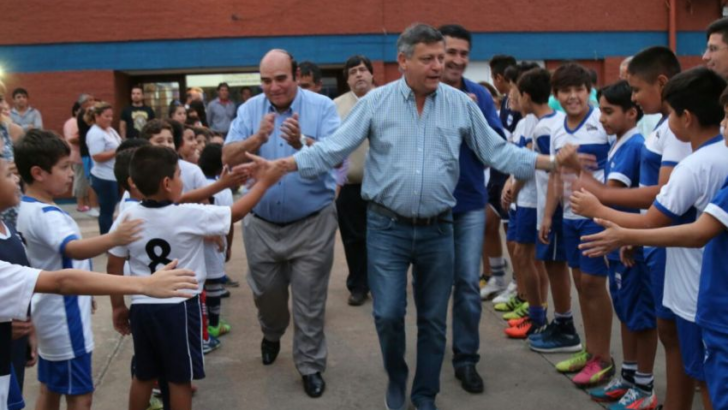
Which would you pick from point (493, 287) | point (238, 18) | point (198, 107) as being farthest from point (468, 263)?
point (238, 18)

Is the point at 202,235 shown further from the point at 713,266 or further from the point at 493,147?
the point at 713,266

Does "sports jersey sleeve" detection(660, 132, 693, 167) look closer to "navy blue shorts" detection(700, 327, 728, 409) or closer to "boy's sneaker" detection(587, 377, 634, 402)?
"navy blue shorts" detection(700, 327, 728, 409)

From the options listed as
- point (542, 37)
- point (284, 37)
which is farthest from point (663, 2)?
point (284, 37)

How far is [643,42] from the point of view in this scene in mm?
16562

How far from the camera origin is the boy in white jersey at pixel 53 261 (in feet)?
11.5

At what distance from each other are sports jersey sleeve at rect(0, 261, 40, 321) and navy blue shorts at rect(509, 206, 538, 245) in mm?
3865

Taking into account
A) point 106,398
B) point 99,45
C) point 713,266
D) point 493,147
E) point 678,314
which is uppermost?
point 99,45

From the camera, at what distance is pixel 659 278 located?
3689 mm

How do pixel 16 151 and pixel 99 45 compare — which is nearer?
pixel 16 151

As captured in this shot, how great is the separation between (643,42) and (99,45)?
11.7 meters

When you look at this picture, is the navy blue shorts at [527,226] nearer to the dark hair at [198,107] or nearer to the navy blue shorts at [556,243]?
the navy blue shorts at [556,243]

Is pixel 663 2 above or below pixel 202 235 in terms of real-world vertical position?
above

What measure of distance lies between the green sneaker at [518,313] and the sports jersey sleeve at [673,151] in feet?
8.84

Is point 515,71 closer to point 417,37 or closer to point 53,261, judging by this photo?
point 417,37
